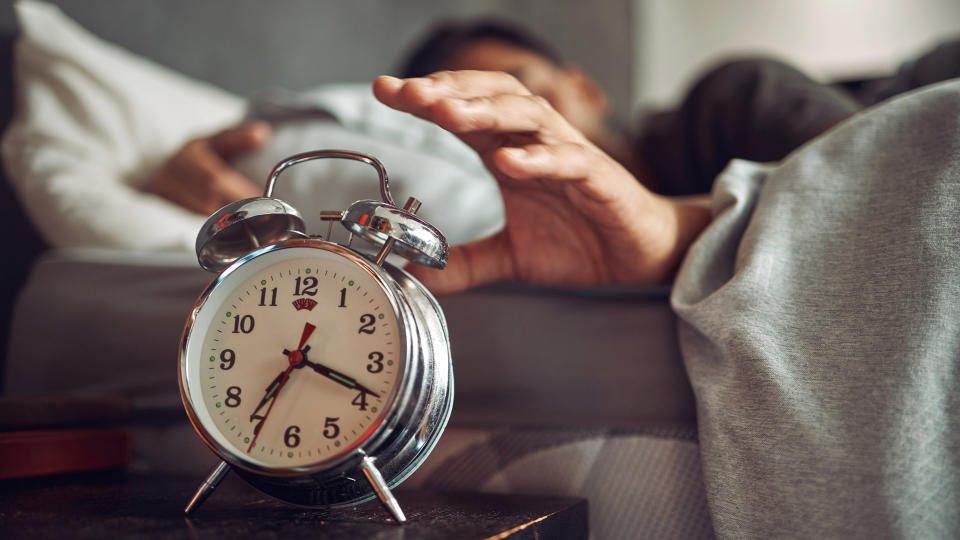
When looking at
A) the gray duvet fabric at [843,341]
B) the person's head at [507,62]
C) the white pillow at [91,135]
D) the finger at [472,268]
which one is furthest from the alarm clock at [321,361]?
the person's head at [507,62]

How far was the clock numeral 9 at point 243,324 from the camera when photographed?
0.50 meters

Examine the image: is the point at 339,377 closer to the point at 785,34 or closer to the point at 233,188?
the point at 233,188

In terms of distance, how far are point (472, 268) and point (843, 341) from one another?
33 centimetres

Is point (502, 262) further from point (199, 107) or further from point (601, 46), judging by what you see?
point (601, 46)

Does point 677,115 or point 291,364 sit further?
point 677,115

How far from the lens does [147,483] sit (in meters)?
0.61

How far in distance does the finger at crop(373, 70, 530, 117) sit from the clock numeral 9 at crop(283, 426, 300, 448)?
0.25m

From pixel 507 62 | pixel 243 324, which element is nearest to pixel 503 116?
pixel 243 324

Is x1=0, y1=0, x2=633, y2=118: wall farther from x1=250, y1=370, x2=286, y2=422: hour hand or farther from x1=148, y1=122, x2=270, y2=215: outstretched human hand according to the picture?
x1=250, y1=370, x2=286, y2=422: hour hand

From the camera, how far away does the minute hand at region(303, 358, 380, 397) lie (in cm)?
46

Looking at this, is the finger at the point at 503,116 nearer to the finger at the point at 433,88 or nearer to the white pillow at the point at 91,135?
the finger at the point at 433,88

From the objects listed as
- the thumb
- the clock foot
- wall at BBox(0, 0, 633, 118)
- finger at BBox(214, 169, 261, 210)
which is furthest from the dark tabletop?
wall at BBox(0, 0, 633, 118)

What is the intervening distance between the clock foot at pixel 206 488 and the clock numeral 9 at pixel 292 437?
0.05m

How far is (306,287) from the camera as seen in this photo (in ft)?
1.62
